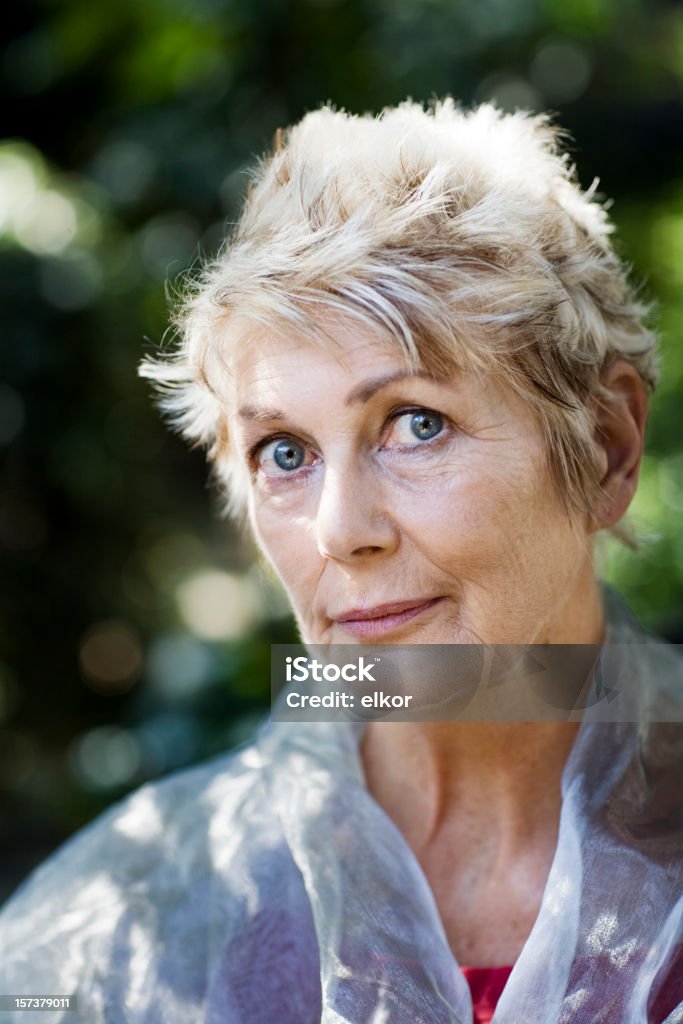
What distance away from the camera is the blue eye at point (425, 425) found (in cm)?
133

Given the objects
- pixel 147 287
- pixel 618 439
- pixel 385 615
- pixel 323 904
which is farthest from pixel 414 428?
pixel 147 287

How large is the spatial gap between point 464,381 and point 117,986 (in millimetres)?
1016

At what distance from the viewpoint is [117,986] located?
59.7 inches

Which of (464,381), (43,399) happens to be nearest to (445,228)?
(464,381)

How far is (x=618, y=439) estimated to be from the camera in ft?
4.97

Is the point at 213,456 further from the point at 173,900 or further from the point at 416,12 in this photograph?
the point at 416,12

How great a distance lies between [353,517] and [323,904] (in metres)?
0.56

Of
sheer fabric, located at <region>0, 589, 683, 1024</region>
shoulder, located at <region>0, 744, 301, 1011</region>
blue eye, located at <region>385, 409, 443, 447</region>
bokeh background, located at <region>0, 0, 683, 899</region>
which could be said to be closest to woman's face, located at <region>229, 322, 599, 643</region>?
blue eye, located at <region>385, 409, 443, 447</region>

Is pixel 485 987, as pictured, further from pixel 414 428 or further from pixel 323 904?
pixel 414 428

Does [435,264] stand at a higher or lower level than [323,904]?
higher

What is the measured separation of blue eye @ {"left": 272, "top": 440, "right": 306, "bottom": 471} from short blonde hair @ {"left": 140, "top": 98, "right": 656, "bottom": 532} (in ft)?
0.47

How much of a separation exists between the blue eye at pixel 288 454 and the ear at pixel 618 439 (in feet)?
1.42
